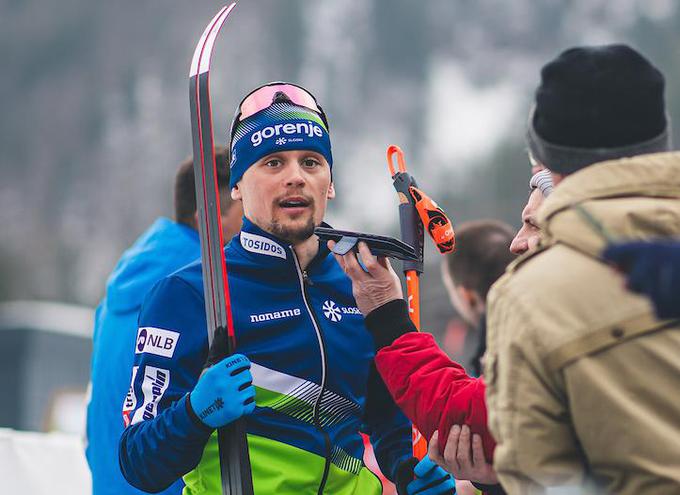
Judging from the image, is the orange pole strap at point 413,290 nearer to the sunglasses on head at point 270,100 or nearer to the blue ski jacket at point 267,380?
the blue ski jacket at point 267,380

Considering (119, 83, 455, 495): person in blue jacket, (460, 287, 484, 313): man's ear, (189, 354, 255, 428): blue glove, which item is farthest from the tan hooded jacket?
(460, 287, 484, 313): man's ear

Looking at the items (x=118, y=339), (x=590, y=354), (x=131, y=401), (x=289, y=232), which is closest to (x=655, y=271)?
(x=590, y=354)

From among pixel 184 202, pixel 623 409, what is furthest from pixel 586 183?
pixel 184 202

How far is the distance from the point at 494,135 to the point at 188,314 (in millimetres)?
39123

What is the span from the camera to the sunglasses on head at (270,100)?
362cm

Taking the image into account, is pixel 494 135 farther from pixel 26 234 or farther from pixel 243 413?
pixel 243 413

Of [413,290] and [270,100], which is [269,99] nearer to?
[270,100]

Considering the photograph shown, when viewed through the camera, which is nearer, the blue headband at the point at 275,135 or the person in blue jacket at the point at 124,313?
the blue headband at the point at 275,135

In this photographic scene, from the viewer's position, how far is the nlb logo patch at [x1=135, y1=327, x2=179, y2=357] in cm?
324

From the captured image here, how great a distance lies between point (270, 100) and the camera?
11.9 feet

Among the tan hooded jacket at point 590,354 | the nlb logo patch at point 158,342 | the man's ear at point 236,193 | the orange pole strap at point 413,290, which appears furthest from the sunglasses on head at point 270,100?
the tan hooded jacket at point 590,354

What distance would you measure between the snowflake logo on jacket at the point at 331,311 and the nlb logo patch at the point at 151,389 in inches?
19.3

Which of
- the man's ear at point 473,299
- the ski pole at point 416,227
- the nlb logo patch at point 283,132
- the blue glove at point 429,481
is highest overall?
the nlb logo patch at point 283,132

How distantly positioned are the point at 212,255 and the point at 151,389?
390 millimetres
